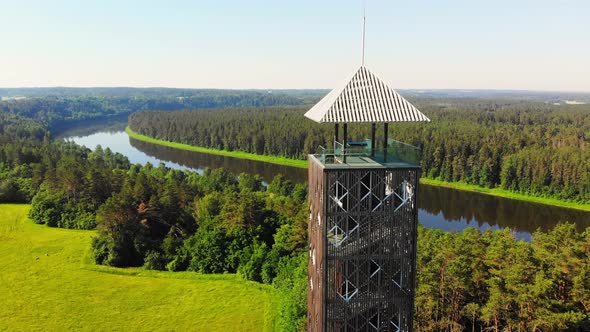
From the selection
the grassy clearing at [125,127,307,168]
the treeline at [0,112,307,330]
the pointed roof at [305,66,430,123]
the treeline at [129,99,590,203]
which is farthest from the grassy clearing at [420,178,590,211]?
the pointed roof at [305,66,430,123]

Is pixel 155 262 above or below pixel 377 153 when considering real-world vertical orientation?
below

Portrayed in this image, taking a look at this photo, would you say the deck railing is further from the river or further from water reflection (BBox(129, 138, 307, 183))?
water reflection (BBox(129, 138, 307, 183))

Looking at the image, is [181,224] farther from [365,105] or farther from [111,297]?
[365,105]

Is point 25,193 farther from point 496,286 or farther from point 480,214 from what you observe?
point 480,214

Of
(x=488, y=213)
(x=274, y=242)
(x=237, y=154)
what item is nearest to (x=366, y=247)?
(x=274, y=242)

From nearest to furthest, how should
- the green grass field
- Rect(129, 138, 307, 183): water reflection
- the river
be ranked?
the green grass field < the river < Rect(129, 138, 307, 183): water reflection
